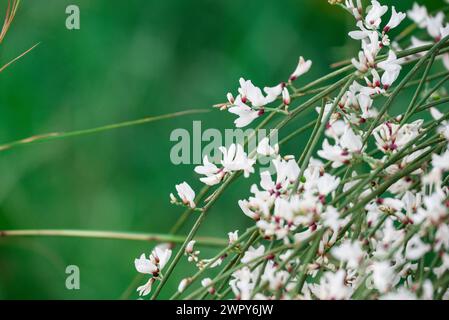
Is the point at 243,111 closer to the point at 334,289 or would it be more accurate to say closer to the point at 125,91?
the point at 334,289

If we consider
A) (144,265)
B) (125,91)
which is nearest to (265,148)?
(144,265)

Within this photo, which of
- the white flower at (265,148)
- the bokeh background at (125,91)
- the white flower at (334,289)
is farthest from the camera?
the bokeh background at (125,91)

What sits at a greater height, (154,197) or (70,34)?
(70,34)

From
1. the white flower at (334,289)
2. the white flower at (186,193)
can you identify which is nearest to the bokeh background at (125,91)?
the white flower at (186,193)

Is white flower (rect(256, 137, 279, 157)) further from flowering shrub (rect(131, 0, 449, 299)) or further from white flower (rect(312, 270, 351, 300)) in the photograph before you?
white flower (rect(312, 270, 351, 300))

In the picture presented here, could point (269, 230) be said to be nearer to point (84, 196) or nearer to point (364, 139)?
point (364, 139)

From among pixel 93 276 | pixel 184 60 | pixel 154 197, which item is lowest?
pixel 93 276

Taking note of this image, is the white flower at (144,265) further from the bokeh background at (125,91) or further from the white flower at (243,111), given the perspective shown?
the bokeh background at (125,91)

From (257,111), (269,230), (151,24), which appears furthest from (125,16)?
(269,230)

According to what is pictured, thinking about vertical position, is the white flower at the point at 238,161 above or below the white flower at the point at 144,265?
above
